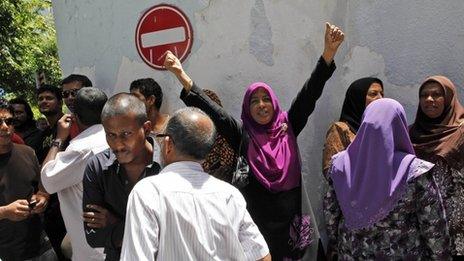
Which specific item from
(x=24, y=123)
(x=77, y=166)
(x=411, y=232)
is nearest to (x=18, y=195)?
(x=77, y=166)

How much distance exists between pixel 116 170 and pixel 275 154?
3.41ft

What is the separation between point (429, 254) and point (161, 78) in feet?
7.64

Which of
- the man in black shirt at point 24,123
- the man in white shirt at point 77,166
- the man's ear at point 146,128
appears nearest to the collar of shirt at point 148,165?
the man's ear at point 146,128

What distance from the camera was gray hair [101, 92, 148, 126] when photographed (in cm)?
230

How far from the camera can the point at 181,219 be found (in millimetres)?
1795

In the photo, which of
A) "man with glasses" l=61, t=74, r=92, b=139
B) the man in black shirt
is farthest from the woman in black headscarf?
the man in black shirt

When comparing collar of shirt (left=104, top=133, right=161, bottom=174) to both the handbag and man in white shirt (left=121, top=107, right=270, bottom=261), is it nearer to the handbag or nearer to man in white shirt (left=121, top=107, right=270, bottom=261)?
man in white shirt (left=121, top=107, right=270, bottom=261)

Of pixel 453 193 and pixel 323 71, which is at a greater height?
pixel 323 71

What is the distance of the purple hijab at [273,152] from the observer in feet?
10.0

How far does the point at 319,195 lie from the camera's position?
150 inches

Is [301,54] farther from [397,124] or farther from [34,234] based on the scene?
[34,234]

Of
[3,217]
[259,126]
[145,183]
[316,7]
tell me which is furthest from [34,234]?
[316,7]

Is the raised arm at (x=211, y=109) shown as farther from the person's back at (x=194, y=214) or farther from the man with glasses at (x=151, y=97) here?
the person's back at (x=194, y=214)

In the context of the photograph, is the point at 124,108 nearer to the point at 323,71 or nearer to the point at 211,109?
the point at 211,109
